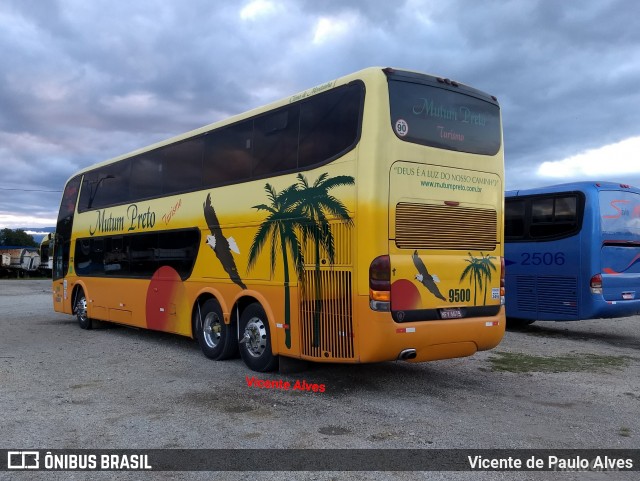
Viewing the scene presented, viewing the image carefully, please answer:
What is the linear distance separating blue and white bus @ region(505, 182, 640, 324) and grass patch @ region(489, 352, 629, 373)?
1.69 m

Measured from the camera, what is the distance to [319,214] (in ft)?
23.2

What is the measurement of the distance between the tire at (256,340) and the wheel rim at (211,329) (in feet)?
2.83

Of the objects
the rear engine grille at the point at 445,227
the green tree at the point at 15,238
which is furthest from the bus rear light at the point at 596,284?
the green tree at the point at 15,238

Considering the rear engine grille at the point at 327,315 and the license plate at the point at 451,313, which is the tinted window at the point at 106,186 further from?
the license plate at the point at 451,313

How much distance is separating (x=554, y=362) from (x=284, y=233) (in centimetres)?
500

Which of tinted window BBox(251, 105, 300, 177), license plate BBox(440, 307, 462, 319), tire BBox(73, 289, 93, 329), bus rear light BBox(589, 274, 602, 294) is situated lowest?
tire BBox(73, 289, 93, 329)

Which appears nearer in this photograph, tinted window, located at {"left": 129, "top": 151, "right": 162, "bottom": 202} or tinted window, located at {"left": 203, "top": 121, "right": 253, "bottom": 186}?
tinted window, located at {"left": 203, "top": 121, "right": 253, "bottom": 186}

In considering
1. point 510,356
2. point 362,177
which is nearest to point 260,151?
point 362,177

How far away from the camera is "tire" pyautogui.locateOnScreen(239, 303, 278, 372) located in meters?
7.98

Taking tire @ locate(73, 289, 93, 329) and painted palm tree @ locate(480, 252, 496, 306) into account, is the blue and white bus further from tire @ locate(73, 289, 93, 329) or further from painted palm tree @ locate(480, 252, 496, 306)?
tire @ locate(73, 289, 93, 329)

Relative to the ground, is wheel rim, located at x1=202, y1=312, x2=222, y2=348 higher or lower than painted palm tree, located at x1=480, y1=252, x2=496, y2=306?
lower

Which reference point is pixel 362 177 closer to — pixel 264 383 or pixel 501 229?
pixel 501 229

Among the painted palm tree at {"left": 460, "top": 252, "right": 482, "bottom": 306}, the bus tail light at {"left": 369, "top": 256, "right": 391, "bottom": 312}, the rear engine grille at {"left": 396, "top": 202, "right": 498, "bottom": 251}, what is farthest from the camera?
the painted palm tree at {"left": 460, "top": 252, "right": 482, "bottom": 306}

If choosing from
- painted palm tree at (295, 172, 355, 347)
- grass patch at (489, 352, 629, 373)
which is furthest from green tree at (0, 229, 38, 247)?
painted palm tree at (295, 172, 355, 347)
